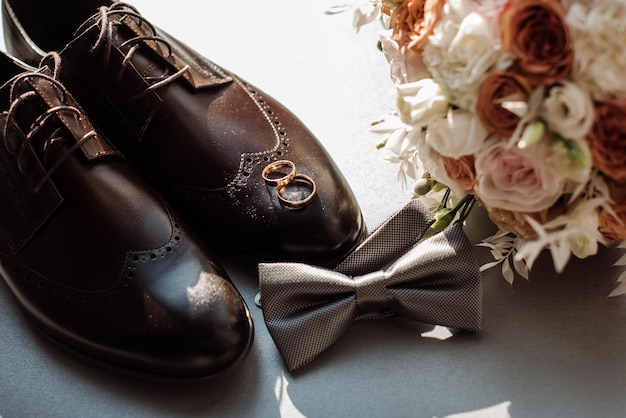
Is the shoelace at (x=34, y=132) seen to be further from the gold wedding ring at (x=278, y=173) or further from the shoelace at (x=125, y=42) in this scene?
the gold wedding ring at (x=278, y=173)

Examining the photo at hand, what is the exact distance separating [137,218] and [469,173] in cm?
38

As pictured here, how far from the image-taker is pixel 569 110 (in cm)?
69

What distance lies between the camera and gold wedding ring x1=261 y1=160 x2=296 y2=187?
3.11 feet

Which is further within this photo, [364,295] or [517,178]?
[364,295]

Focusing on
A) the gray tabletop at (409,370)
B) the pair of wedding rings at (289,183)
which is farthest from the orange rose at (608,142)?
the pair of wedding rings at (289,183)

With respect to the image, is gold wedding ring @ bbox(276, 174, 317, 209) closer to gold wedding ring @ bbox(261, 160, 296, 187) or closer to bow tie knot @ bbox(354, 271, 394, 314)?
gold wedding ring @ bbox(261, 160, 296, 187)

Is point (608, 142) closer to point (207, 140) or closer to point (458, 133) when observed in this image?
point (458, 133)

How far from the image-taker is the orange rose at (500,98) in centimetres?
71

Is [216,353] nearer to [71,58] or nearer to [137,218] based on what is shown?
[137,218]

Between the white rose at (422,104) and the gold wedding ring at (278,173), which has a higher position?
the white rose at (422,104)

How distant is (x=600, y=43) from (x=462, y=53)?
4.8 inches

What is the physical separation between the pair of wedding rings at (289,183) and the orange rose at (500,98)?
270 mm

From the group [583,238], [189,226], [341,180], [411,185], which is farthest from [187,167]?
[583,238]

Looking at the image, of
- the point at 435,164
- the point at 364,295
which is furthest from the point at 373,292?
the point at 435,164
